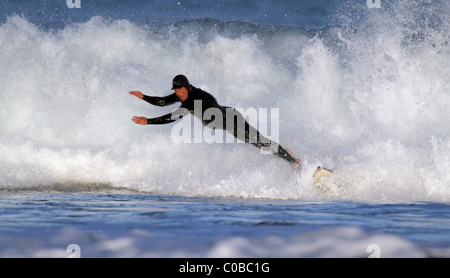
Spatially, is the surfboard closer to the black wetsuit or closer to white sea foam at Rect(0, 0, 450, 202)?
white sea foam at Rect(0, 0, 450, 202)

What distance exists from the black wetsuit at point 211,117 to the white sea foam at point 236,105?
0.72 metres

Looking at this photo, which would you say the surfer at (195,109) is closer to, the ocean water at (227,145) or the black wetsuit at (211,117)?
the black wetsuit at (211,117)

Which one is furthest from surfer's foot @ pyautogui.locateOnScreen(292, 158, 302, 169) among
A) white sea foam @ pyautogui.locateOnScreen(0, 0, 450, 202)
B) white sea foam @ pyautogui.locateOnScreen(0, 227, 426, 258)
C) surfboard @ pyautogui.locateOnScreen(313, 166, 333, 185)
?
white sea foam @ pyautogui.locateOnScreen(0, 227, 426, 258)

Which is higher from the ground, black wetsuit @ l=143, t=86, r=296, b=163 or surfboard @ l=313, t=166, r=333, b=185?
black wetsuit @ l=143, t=86, r=296, b=163

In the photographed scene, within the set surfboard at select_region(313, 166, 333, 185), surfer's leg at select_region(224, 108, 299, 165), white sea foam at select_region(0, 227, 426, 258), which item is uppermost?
surfer's leg at select_region(224, 108, 299, 165)

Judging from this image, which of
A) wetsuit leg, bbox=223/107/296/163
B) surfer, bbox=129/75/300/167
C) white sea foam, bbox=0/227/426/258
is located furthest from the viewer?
wetsuit leg, bbox=223/107/296/163

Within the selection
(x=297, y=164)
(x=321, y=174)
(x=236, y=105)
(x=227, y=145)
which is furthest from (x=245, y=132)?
(x=236, y=105)

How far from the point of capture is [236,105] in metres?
10.9

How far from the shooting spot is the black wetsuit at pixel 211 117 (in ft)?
21.6

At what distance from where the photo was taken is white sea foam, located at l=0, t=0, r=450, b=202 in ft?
25.2

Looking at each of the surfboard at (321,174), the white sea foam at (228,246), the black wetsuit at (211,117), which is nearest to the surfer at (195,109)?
the black wetsuit at (211,117)

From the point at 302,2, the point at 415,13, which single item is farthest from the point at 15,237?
the point at 302,2

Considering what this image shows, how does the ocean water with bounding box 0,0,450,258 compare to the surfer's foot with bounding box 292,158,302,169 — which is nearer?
the ocean water with bounding box 0,0,450,258

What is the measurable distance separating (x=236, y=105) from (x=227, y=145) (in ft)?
7.28
